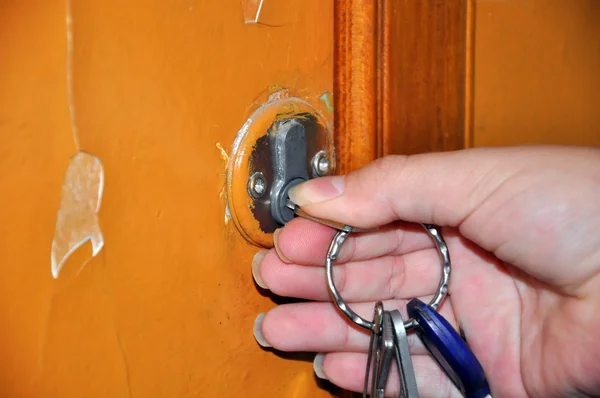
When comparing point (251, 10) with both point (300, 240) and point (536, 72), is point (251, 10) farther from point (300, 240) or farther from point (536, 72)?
point (536, 72)

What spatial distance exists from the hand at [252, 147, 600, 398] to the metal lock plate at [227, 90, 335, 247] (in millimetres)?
21

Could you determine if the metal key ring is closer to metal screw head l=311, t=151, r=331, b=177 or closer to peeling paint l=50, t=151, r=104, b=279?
metal screw head l=311, t=151, r=331, b=177

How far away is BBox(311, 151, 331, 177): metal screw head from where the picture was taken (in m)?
0.47

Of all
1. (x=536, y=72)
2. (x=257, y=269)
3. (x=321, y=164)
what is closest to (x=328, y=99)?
(x=321, y=164)

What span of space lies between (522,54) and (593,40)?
18 cm

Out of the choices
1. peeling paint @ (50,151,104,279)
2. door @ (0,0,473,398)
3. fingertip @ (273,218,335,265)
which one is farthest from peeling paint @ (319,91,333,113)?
peeling paint @ (50,151,104,279)

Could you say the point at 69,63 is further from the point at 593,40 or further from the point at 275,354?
the point at 593,40

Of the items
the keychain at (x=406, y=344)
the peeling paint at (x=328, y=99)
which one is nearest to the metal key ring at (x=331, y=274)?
the keychain at (x=406, y=344)

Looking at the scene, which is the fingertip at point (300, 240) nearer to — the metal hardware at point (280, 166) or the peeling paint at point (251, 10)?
the metal hardware at point (280, 166)

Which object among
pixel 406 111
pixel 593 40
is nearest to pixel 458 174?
pixel 406 111

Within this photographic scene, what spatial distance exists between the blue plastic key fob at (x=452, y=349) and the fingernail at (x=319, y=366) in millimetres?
103

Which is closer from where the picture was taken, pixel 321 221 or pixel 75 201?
pixel 75 201

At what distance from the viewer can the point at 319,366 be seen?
515mm

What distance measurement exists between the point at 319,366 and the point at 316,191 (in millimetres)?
181
